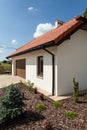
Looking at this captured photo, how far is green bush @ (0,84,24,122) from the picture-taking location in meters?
5.56

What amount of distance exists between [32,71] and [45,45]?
4.71m

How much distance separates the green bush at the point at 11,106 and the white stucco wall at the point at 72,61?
367 centimetres

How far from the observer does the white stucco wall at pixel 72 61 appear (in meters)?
9.22

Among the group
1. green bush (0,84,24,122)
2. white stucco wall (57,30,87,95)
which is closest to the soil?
green bush (0,84,24,122)

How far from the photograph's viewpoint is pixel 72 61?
382 inches

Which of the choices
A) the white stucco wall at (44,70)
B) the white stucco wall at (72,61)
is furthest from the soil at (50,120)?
the white stucco wall at (44,70)

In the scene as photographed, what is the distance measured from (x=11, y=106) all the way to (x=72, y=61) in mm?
5146

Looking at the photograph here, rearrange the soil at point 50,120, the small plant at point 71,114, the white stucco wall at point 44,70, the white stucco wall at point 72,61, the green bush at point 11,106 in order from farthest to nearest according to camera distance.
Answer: the white stucco wall at point 44,70 → the white stucco wall at point 72,61 → the small plant at point 71,114 → the green bush at point 11,106 → the soil at point 50,120

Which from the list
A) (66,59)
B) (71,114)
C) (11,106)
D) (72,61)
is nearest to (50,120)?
(71,114)

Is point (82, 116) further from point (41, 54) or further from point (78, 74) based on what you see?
point (41, 54)

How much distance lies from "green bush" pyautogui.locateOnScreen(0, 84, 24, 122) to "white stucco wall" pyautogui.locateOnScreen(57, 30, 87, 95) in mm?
3669

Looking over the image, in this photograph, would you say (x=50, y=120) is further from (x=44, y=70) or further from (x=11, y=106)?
(x=44, y=70)

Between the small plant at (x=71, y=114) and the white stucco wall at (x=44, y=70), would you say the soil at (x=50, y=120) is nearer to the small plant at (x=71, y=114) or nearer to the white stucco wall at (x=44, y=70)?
the small plant at (x=71, y=114)

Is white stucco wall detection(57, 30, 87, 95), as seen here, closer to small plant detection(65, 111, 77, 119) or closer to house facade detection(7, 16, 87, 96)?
house facade detection(7, 16, 87, 96)
